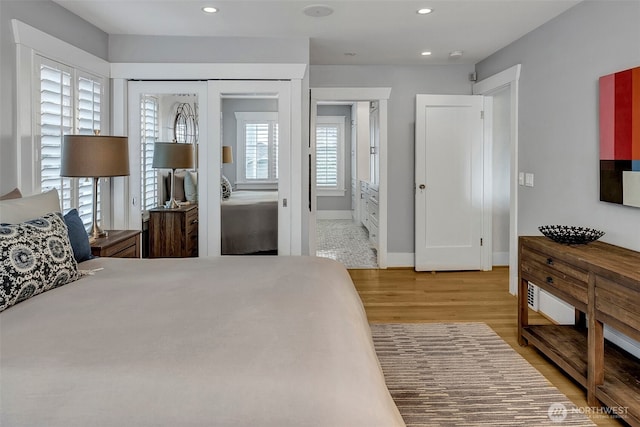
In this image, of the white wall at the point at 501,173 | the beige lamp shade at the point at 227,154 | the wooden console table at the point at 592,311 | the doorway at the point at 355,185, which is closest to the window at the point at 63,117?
the beige lamp shade at the point at 227,154

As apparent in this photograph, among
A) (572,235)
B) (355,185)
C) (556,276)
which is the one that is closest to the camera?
(556,276)

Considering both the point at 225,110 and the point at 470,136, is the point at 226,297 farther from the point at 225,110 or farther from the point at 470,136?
the point at 470,136

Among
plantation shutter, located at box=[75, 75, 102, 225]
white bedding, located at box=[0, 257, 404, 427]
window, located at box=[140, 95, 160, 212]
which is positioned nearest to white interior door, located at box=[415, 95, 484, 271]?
window, located at box=[140, 95, 160, 212]

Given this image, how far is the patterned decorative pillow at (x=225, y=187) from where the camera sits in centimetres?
414

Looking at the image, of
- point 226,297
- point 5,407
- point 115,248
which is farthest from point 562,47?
point 5,407

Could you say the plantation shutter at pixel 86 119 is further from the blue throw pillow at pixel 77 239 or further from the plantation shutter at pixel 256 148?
the plantation shutter at pixel 256 148

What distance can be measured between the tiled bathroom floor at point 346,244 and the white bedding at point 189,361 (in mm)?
4097

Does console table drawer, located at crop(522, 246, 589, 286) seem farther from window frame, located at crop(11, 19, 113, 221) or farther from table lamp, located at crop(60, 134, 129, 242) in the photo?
window frame, located at crop(11, 19, 113, 221)

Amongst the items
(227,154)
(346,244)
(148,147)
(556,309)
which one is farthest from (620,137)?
(346,244)

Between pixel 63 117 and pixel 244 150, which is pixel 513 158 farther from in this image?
pixel 63 117

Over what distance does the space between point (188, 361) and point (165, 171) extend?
127 inches

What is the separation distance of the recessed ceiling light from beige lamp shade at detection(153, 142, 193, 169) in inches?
62.9

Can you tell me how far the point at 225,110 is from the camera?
4109 millimetres

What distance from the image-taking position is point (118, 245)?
3.17 m
